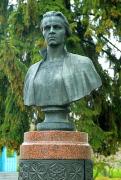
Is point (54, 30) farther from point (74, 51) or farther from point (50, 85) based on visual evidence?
point (74, 51)

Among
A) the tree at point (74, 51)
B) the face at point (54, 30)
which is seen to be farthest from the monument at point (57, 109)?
the tree at point (74, 51)

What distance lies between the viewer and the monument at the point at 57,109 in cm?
657

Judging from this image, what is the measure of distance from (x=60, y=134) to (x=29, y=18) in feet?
17.8

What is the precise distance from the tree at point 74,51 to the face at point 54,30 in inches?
160

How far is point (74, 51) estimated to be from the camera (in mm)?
11844

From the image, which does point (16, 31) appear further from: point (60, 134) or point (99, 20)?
point (60, 134)

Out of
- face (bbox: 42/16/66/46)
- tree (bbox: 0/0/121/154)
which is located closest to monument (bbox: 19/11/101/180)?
face (bbox: 42/16/66/46)

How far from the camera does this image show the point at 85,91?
272 inches

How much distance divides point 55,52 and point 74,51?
184 inches

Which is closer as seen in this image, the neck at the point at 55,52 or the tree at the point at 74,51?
the neck at the point at 55,52

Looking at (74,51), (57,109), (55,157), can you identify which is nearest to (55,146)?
(55,157)

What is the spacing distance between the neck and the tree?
3872 mm

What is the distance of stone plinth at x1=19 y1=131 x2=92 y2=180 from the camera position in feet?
21.5

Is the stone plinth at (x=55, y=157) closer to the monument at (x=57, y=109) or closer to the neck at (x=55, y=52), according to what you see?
the monument at (x=57, y=109)
